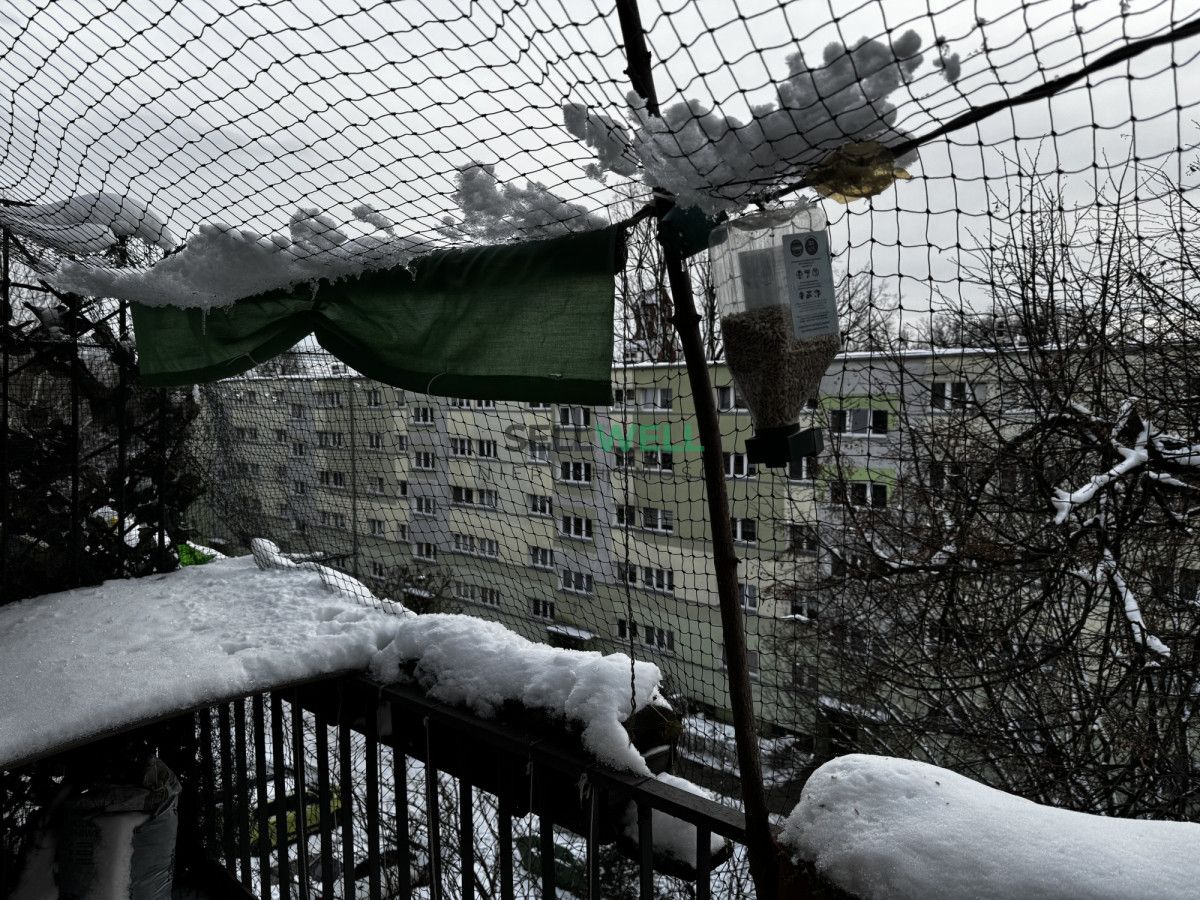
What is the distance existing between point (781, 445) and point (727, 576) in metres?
0.30

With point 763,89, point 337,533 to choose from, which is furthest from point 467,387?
point 337,533

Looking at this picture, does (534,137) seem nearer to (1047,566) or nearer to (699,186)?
(699,186)

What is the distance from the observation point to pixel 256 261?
7.06ft

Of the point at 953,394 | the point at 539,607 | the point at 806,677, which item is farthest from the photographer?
the point at 806,677

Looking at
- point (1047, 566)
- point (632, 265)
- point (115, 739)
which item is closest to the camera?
point (632, 265)

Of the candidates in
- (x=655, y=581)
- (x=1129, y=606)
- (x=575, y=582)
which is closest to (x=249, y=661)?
(x=655, y=581)

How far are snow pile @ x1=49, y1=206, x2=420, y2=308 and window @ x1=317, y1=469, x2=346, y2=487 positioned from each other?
1620mm

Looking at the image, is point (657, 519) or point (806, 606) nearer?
point (657, 519)

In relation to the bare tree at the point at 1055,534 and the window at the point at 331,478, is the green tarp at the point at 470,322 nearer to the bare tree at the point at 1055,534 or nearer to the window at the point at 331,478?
the window at the point at 331,478

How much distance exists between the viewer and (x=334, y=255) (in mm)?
2096

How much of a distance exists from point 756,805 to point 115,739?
2.56 meters

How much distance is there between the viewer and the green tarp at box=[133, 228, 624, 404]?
1669mm

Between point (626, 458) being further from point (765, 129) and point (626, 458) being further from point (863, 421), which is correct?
point (863, 421)

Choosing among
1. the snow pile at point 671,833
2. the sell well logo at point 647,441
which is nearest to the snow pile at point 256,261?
the sell well logo at point 647,441
